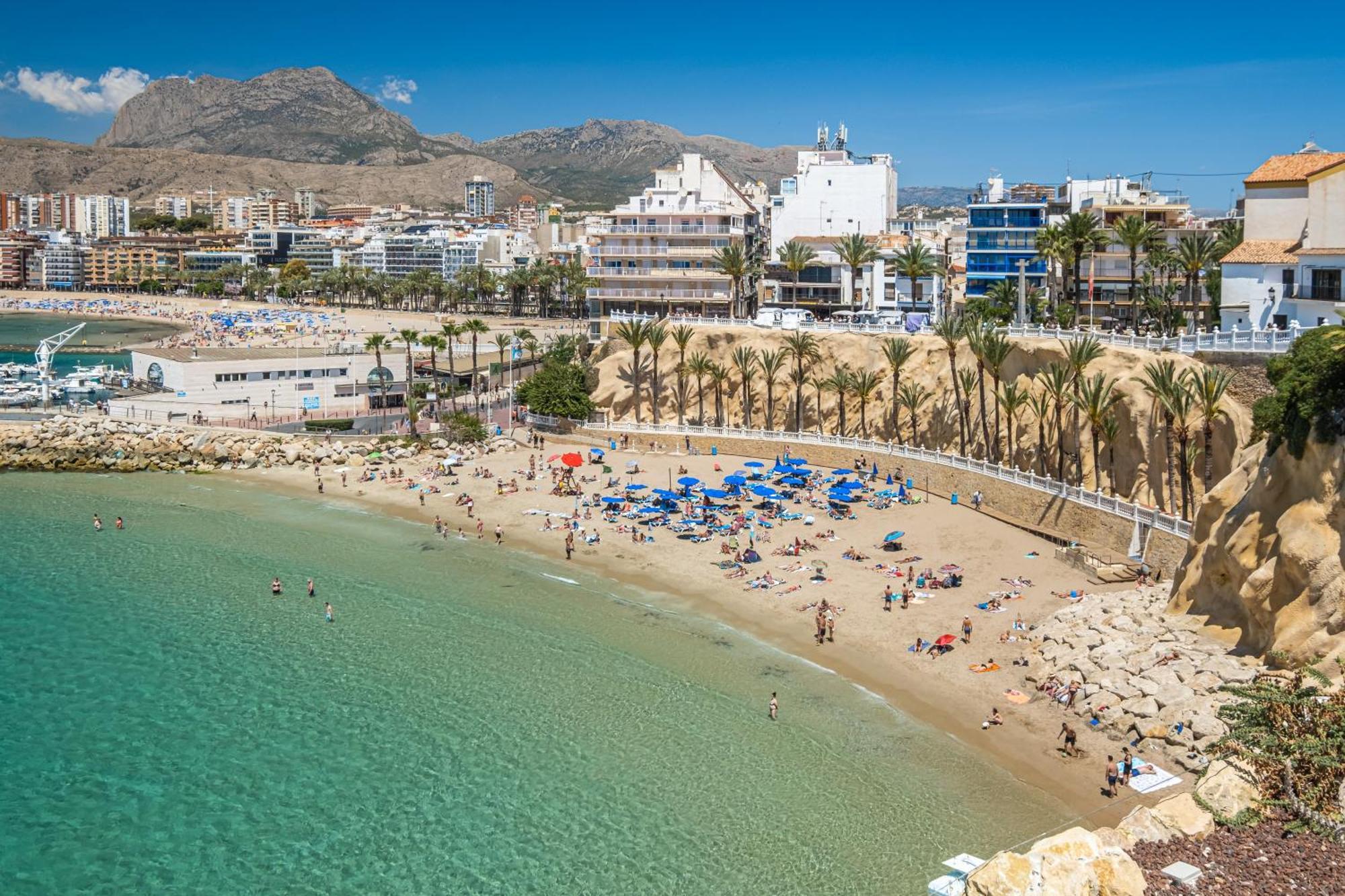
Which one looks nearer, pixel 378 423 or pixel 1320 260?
pixel 1320 260

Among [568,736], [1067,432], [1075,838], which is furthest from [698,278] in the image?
[1075,838]

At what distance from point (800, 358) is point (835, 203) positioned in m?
35.1

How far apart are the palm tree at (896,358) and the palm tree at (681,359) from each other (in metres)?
11.7

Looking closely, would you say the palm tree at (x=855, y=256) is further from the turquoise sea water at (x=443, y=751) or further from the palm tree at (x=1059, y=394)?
the turquoise sea water at (x=443, y=751)

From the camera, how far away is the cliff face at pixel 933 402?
4069 centimetres

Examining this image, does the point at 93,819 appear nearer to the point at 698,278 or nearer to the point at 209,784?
the point at 209,784

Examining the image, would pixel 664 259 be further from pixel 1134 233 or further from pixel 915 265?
pixel 1134 233

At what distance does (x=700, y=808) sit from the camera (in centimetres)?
2403

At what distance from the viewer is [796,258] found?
242 ft

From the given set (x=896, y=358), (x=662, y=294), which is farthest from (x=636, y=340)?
(x=896, y=358)

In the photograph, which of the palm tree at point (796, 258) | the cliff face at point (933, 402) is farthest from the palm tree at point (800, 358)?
the palm tree at point (796, 258)

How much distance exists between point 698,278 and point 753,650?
43010mm

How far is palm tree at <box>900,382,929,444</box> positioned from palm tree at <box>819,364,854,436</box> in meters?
Result: 2.90

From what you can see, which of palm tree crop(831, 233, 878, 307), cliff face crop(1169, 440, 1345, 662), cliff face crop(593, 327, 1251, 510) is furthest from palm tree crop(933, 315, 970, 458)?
cliff face crop(1169, 440, 1345, 662)
